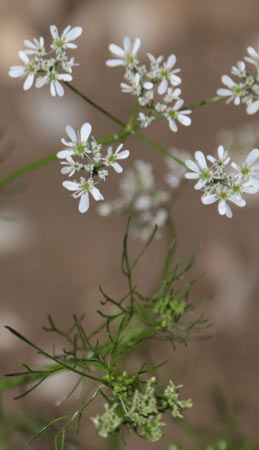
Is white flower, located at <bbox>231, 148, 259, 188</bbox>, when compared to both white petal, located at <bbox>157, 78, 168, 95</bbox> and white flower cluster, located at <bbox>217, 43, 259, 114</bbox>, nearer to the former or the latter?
white flower cluster, located at <bbox>217, 43, 259, 114</bbox>

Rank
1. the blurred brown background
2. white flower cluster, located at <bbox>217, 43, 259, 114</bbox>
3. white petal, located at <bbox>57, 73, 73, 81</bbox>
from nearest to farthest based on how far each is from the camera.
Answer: white petal, located at <bbox>57, 73, 73, 81</bbox>
white flower cluster, located at <bbox>217, 43, 259, 114</bbox>
the blurred brown background

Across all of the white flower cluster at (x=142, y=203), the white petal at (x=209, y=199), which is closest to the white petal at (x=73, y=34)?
the white petal at (x=209, y=199)

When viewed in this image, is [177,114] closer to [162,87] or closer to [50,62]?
[162,87]

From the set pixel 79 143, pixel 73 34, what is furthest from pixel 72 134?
pixel 73 34

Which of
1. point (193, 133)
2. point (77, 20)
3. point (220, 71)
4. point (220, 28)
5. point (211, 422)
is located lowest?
point (211, 422)

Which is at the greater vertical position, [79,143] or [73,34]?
[73,34]

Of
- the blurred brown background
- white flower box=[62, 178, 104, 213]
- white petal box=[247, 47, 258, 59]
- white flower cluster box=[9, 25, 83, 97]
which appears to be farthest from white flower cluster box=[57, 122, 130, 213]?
the blurred brown background

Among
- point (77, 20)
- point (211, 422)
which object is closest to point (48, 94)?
point (77, 20)

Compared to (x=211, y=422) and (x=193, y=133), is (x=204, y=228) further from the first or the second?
(x=211, y=422)
